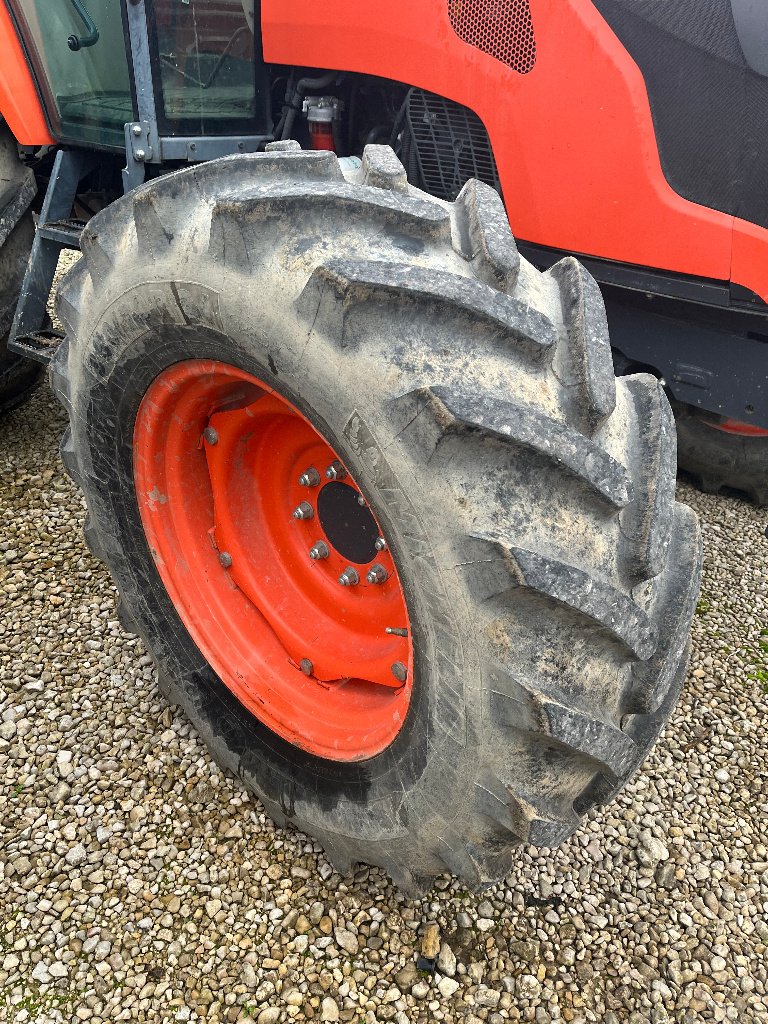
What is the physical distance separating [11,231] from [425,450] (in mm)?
2193

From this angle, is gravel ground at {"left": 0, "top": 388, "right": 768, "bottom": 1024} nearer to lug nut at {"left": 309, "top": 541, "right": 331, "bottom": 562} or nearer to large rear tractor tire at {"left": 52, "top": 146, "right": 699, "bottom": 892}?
large rear tractor tire at {"left": 52, "top": 146, "right": 699, "bottom": 892}

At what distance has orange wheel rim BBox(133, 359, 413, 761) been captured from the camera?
1667 millimetres

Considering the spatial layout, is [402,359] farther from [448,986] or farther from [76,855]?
[76,855]

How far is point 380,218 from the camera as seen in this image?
125cm

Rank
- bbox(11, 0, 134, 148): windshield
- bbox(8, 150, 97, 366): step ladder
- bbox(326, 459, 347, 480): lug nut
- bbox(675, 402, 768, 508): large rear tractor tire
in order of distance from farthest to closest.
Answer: bbox(675, 402, 768, 508): large rear tractor tire → bbox(8, 150, 97, 366): step ladder → bbox(11, 0, 134, 148): windshield → bbox(326, 459, 347, 480): lug nut

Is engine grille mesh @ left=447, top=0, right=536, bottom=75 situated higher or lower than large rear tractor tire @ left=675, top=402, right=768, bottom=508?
higher

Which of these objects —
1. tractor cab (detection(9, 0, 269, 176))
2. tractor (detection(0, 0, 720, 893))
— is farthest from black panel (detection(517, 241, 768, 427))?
tractor cab (detection(9, 0, 269, 176))

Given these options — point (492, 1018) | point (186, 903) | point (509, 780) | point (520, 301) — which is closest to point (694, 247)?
point (520, 301)

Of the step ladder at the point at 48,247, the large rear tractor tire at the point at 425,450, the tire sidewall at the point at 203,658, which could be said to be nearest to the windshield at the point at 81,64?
the step ladder at the point at 48,247

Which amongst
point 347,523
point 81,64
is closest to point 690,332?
point 347,523

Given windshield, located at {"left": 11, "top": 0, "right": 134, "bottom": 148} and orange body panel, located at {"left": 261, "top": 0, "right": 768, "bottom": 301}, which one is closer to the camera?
orange body panel, located at {"left": 261, "top": 0, "right": 768, "bottom": 301}

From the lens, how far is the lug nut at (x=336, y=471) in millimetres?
1626

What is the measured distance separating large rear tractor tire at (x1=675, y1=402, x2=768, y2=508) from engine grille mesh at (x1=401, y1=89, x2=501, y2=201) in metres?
1.24

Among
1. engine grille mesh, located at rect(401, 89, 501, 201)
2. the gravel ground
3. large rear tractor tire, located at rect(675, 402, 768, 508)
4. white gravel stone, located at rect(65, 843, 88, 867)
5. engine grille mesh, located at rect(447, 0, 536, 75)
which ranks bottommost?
white gravel stone, located at rect(65, 843, 88, 867)
